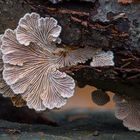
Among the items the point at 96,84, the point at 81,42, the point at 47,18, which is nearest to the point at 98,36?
the point at 81,42

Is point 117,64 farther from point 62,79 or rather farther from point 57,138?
point 57,138

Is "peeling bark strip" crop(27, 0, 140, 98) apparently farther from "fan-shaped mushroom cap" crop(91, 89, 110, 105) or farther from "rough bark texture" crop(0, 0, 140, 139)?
"fan-shaped mushroom cap" crop(91, 89, 110, 105)

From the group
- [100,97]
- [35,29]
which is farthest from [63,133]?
[35,29]

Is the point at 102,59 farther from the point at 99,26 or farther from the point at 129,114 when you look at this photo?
the point at 129,114

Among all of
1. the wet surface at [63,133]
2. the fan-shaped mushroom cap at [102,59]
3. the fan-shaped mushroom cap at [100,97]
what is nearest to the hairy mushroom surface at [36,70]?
the fan-shaped mushroom cap at [102,59]

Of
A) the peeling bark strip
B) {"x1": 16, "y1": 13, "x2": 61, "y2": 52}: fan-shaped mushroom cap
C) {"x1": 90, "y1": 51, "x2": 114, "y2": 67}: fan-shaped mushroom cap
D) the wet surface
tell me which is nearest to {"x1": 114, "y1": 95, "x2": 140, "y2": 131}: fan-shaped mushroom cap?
Result: the wet surface

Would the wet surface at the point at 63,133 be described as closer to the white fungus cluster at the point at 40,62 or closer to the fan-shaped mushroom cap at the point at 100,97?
the fan-shaped mushroom cap at the point at 100,97
